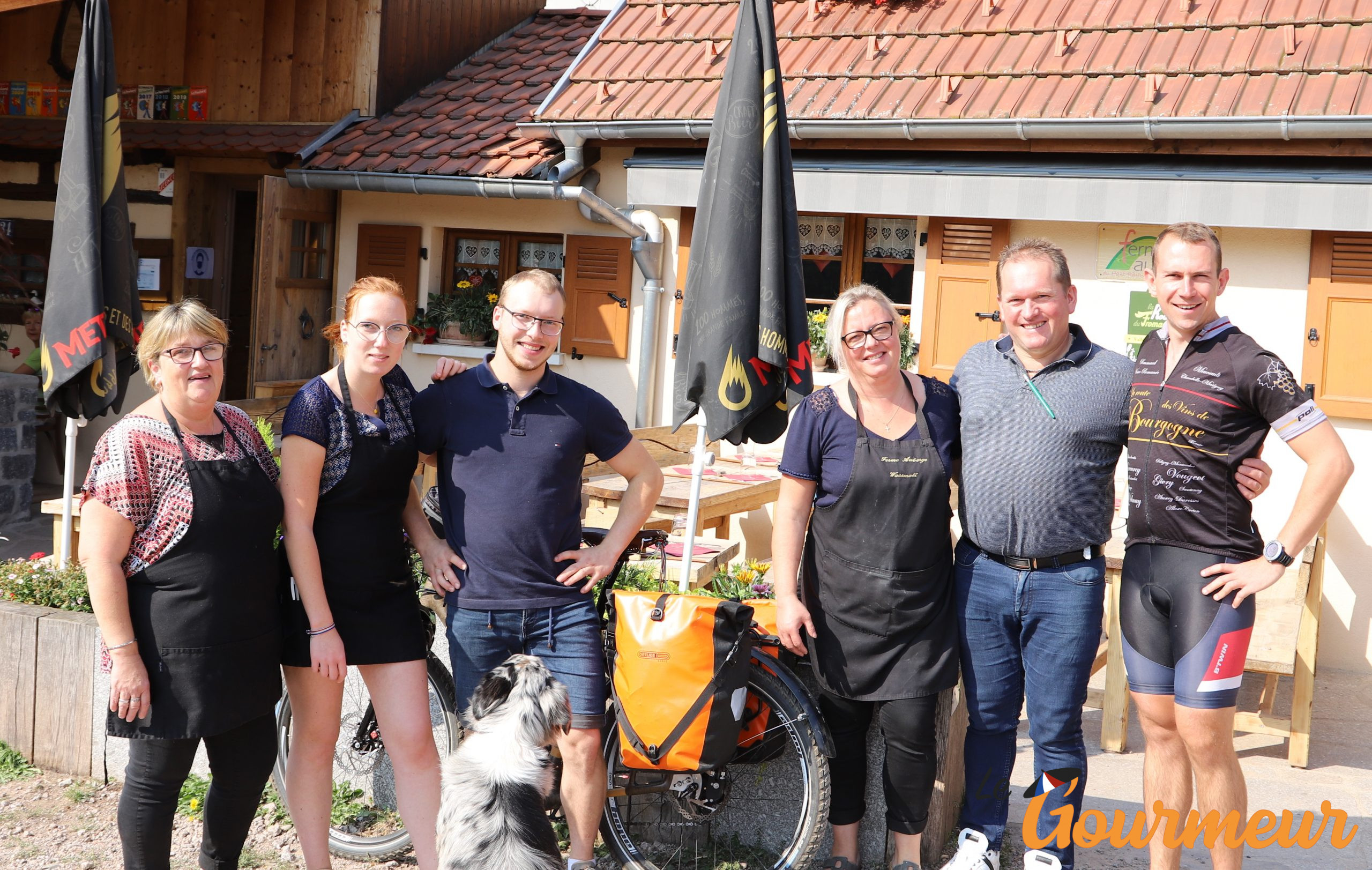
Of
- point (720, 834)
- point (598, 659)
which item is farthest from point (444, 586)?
point (720, 834)

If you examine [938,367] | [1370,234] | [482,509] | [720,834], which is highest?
[1370,234]

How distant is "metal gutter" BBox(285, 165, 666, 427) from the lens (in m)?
8.70

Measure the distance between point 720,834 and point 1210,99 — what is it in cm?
545

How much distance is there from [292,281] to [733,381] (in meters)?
6.67

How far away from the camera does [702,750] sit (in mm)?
3480

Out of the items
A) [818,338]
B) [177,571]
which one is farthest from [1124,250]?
[177,571]

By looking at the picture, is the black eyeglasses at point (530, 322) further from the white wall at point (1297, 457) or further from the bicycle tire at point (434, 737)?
the white wall at point (1297, 457)

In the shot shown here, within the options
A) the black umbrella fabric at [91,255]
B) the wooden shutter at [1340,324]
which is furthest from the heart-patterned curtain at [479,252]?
the wooden shutter at [1340,324]

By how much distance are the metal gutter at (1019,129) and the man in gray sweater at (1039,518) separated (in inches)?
160

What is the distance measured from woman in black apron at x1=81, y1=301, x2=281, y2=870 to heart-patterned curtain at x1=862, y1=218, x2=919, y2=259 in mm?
5921

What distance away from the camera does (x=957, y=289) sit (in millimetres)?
7961

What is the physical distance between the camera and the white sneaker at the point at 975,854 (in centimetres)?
357

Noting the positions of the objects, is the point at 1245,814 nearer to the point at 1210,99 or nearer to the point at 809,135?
the point at 1210,99

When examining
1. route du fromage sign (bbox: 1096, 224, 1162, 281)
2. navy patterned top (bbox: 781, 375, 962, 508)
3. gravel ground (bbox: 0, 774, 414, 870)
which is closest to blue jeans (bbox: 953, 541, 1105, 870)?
navy patterned top (bbox: 781, 375, 962, 508)
